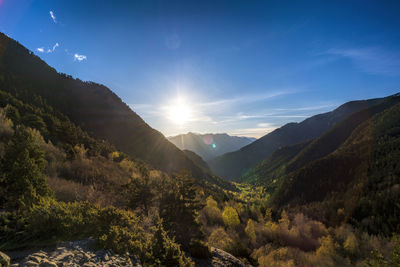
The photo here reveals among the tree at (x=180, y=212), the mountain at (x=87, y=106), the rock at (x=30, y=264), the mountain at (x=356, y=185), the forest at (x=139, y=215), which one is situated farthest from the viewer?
the mountain at (x=87, y=106)

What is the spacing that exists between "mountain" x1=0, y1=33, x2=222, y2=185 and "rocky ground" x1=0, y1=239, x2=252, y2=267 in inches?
1989

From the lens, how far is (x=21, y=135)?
6.82 metres

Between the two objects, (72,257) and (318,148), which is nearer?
(72,257)

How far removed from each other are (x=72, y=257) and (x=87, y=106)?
78340 millimetres

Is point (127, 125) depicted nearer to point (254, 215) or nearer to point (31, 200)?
point (254, 215)

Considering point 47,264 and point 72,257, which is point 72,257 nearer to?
point 72,257

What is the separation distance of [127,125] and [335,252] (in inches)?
2945

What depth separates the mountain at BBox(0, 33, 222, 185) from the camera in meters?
55.8

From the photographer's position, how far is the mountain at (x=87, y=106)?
55781 millimetres

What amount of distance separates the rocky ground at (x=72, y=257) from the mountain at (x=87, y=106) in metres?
50.5

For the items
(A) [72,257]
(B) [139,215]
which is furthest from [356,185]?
(A) [72,257]

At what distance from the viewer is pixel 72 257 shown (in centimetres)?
358

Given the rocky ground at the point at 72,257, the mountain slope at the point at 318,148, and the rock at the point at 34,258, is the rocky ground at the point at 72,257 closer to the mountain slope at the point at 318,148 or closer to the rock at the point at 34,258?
the rock at the point at 34,258

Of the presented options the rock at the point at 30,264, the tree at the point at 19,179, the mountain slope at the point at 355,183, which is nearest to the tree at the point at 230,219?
the tree at the point at 19,179
